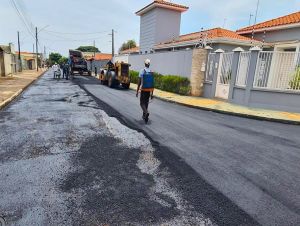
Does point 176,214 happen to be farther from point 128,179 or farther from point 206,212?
point 128,179

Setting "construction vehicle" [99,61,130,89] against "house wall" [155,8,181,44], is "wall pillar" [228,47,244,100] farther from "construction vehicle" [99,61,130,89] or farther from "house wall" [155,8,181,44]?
"house wall" [155,8,181,44]

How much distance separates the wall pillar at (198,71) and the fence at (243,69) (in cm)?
257

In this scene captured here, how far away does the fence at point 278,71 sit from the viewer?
36.2 ft

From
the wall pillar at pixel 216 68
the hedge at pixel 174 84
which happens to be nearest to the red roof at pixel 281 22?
the wall pillar at pixel 216 68

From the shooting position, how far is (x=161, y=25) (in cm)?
2616

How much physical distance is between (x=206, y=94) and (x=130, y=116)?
7541 millimetres

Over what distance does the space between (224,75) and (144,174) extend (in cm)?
1090

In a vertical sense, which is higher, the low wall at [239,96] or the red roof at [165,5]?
the red roof at [165,5]

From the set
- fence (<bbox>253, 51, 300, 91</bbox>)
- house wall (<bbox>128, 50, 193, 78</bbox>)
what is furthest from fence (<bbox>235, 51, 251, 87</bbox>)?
house wall (<bbox>128, 50, 193, 78</bbox>)

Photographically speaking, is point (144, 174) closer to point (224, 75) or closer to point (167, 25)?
point (224, 75)

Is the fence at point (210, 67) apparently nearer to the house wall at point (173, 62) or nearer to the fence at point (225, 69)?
the fence at point (225, 69)

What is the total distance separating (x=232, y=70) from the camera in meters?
12.9

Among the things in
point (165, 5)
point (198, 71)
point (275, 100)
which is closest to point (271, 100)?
point (275, 100)

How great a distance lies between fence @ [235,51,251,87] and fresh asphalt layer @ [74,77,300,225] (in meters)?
4.24
